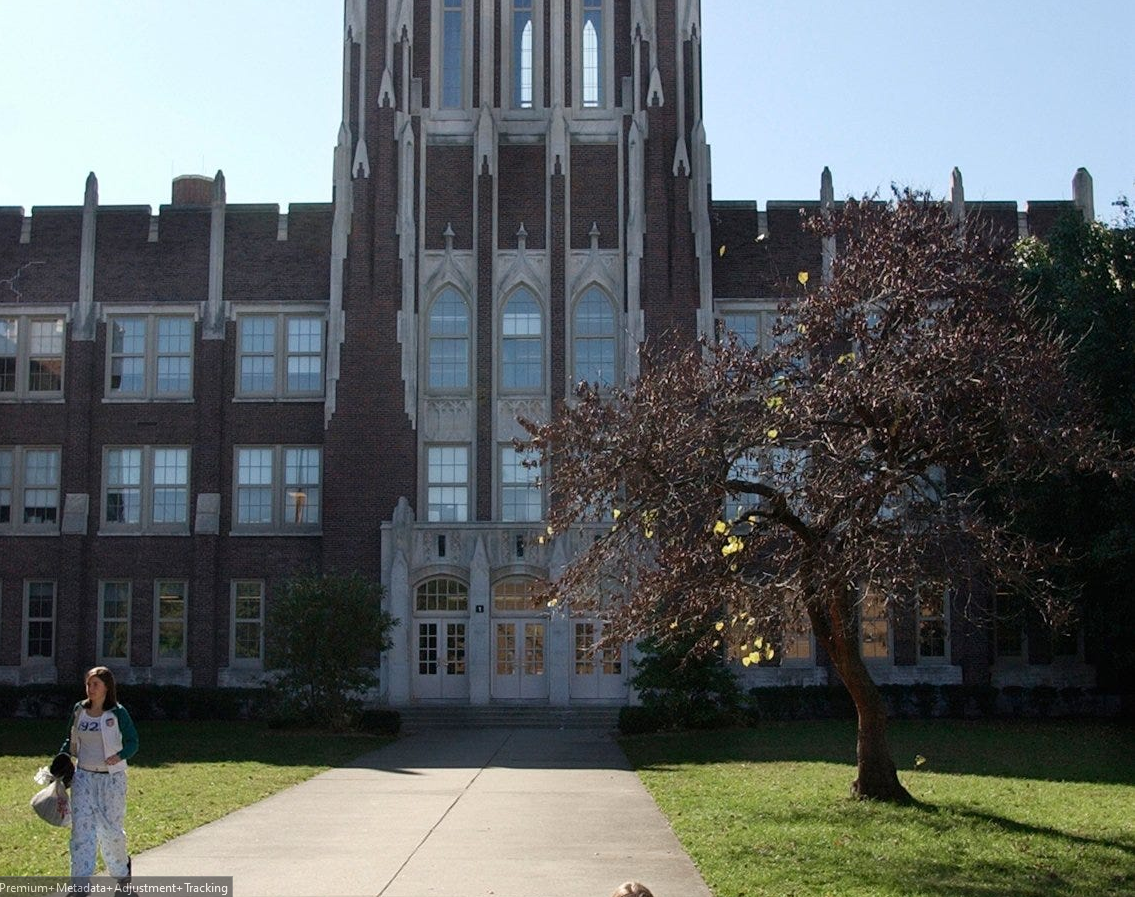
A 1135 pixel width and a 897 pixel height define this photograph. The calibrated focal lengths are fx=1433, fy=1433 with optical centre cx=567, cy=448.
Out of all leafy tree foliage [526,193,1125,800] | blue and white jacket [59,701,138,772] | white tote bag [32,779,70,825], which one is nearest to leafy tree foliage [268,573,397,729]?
leafy tree foliage [526,193,1125,800]

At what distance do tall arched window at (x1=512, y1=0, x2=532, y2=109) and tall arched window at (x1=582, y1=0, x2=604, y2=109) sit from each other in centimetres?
141

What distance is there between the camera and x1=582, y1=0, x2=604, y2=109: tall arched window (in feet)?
120

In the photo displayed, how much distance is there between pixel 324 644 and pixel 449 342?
372 inches

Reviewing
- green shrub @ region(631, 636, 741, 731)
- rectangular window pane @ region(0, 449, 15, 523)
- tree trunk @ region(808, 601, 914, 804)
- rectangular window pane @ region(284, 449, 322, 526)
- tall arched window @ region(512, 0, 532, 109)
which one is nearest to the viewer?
tree trunk @ region(808, 601, 914, 804)

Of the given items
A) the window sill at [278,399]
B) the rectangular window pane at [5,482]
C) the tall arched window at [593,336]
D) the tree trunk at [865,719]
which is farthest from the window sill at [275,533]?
the tree trunk at [865,719]

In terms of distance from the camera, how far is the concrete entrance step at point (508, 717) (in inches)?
1261

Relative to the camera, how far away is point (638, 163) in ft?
116

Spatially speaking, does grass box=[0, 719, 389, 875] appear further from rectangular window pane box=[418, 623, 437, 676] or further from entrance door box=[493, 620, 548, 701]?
entrance door box=[493, 620, 548, 701]

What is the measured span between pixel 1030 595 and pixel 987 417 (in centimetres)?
187

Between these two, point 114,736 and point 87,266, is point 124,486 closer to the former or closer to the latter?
point 87,266

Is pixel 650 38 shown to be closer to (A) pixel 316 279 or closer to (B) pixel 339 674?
(A) pixel 316 279

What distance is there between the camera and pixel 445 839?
14430 millimetres

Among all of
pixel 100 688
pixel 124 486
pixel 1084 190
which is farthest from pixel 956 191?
pixel 100 688

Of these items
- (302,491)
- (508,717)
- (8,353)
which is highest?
(8,353)
